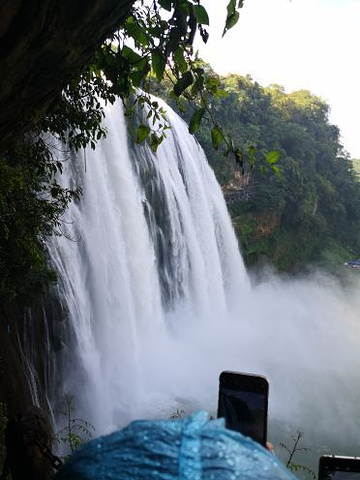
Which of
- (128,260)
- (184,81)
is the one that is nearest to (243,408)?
(184,81)

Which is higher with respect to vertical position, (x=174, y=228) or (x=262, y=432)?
(x=174, y=228)

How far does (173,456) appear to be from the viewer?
0.88m

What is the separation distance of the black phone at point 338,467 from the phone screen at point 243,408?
32 centimetres

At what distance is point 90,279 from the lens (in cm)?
846

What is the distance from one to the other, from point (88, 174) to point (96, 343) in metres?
3.56

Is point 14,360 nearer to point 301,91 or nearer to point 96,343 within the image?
point 96,343

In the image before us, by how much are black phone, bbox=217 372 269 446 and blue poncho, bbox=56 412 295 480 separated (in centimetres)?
99

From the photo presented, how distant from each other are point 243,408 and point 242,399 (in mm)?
40

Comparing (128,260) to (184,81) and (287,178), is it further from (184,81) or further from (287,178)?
(287,178)

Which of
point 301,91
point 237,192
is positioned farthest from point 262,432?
point 301,91

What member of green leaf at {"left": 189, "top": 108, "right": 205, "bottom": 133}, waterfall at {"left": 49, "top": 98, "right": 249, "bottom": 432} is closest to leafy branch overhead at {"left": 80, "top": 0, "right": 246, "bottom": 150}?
green leaf at {"left": 189, "top": 108, "right": 205, "bottom": 133}

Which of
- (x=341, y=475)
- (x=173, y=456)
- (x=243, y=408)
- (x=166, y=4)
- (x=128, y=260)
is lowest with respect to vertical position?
(x=341, y=475)

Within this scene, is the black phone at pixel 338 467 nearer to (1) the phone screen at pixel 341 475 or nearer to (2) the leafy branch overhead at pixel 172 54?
(1) the phone screen at pixel 341 475

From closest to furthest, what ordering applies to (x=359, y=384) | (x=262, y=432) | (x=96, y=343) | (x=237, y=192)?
1. (x=262, y=432)
2. (x=96, y=343)
3. (x=359, y=384)
4. (x=237, y=192)
